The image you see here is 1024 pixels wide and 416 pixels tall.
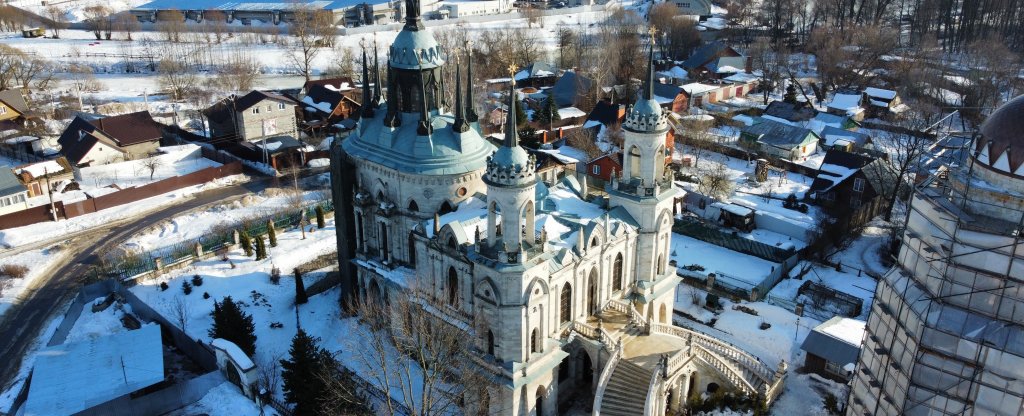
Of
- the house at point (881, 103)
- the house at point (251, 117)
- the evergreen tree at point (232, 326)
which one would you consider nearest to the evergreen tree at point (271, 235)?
the evergreen tree at point (232, 326)

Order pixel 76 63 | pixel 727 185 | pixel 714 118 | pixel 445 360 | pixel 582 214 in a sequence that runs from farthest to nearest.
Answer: pixel 76 63 < pixel 714 118 < pixel 727 185 < pixel 582 214 < pixel 445 360

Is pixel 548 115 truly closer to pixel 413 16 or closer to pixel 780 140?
pixel 780 140

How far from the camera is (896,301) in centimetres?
2069

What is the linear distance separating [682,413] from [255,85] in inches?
2852

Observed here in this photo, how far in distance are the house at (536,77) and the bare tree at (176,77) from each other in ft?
120

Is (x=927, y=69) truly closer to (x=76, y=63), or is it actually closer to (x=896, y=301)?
(x=896, y=301)

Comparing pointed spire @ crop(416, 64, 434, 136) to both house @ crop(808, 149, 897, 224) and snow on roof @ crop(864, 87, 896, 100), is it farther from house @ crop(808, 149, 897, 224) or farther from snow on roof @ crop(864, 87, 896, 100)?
snow on roof @ crop(864, 87, 896, 100)

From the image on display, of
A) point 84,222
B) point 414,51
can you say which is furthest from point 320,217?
point 414,51

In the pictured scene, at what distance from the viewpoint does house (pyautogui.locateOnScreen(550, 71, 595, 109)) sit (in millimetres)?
78125

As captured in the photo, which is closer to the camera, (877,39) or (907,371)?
(907,371)

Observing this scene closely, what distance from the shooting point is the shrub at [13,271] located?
1690 inches

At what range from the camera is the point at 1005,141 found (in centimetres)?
1838

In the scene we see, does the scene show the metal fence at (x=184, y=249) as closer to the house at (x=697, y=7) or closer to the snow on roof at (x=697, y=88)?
the snow on roof at (x=697, y=88)

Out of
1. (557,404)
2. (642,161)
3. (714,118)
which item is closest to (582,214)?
(642,161)
